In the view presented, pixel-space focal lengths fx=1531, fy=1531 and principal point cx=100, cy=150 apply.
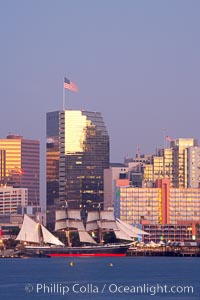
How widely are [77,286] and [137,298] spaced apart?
Result: 15529 millimetres

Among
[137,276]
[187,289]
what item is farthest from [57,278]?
[187,289]

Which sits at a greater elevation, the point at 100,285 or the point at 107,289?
the point at 100,285

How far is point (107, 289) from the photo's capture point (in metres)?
163

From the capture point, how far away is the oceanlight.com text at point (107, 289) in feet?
519

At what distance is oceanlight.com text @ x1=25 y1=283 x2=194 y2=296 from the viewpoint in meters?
158

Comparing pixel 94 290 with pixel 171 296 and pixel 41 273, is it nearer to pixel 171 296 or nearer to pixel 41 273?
pixel 171 296

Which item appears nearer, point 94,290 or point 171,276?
point 94,290

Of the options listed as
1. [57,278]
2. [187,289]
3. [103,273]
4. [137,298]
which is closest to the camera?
[137,298]

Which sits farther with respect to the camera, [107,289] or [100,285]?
[100,285]

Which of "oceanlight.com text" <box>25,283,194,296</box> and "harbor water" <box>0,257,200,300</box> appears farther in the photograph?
"oceanlight.com text" <box>25,283,194,296</box>

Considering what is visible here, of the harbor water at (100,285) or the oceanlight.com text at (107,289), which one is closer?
the harbor water at (100,285)

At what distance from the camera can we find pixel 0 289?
545ft

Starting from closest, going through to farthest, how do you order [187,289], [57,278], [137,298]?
[137,298] < [187,289] < [57,278]

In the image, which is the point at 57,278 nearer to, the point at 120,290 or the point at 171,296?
the point at 120,290
